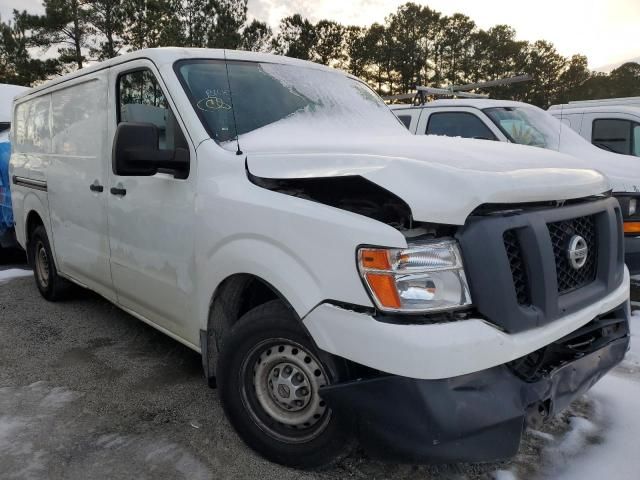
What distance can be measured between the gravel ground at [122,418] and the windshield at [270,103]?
4.94ft

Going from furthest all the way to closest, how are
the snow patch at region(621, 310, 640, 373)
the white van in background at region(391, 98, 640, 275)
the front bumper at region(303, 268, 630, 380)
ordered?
the white van in background at region(391, 98, 640, 275) → the snow patch at region(621, 310, 640, 373) → the front bumper at region(303, 268, 630, 380)

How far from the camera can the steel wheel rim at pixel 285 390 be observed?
7.47 ft

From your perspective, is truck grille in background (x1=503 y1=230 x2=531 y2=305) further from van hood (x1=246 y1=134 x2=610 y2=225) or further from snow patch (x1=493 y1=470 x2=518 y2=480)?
snow patch (x1=493 y1=470 x2=518 y2=480)

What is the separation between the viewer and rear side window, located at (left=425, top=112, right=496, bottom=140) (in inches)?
243

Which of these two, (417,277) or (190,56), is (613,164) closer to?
(190,56)

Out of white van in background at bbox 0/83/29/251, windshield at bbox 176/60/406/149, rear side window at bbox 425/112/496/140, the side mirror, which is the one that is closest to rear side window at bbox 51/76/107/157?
windshield at bbox 176/60/406/149

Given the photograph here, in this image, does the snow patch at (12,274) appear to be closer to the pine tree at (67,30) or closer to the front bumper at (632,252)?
the front bumper at (632,252)

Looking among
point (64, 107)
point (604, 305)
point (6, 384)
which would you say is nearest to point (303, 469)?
point (604, 305)

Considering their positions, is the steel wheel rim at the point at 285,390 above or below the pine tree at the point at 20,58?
below

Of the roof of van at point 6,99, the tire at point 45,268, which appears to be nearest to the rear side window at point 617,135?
the tire at point 45,268

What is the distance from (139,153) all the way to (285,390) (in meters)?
1.34

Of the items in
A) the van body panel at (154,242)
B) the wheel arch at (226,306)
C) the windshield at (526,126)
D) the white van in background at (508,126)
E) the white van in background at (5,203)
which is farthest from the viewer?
the white van in background at (5,203)

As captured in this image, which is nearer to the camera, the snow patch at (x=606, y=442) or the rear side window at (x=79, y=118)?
the snow patch at (x=606, y=442)

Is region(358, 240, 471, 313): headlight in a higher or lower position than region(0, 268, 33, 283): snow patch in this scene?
higher
